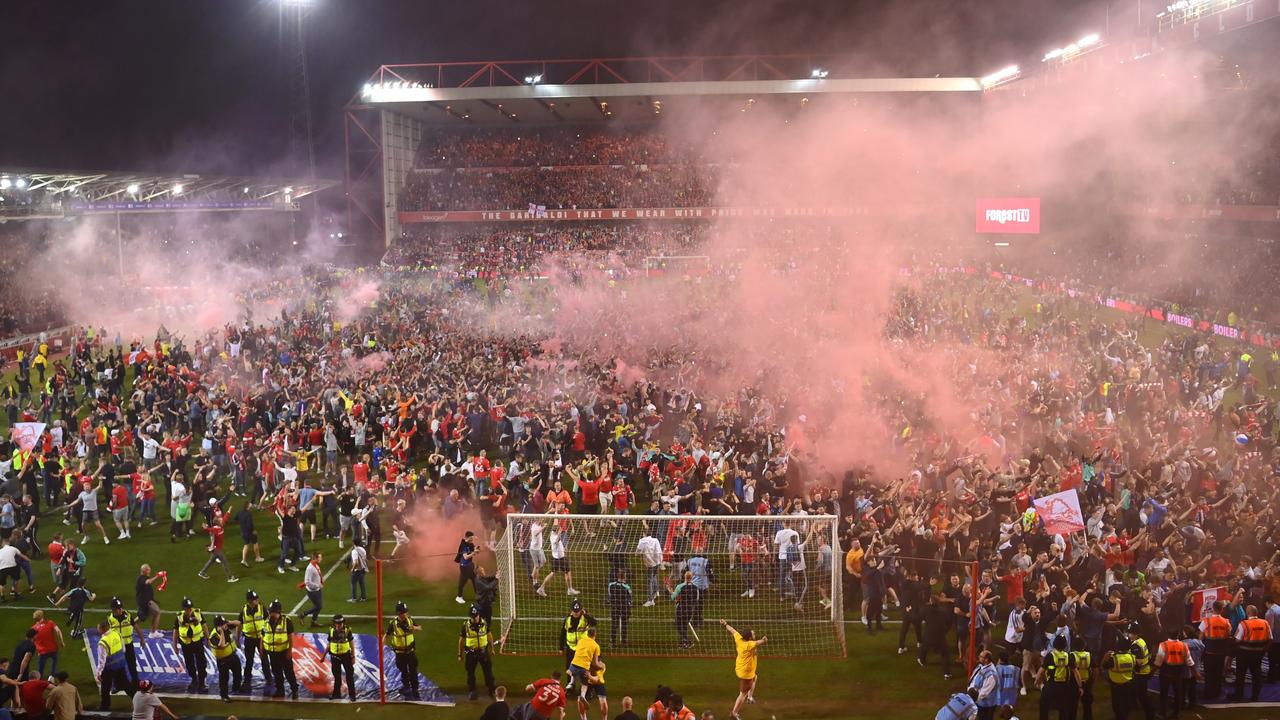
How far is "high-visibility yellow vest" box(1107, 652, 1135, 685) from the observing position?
781cm

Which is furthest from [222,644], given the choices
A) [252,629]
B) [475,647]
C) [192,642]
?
[475,647]

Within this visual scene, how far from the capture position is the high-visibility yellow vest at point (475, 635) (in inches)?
325

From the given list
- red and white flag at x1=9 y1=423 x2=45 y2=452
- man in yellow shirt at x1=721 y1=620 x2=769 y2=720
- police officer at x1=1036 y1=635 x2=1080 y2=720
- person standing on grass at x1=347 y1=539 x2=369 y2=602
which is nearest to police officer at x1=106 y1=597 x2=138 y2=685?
person standing on grass at x1=347 y1=539 x2=369 y2=602

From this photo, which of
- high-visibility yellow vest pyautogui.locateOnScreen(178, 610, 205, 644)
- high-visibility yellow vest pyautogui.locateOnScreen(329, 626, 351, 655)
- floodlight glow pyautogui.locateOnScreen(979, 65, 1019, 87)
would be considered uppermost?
floodlight glow pyautogui.locateOnScreen(979, 65, 1019, 87)

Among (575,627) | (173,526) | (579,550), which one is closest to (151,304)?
(173,526)

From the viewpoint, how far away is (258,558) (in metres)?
11.9

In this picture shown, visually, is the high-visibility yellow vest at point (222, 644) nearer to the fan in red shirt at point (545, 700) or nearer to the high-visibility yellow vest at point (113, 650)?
the high-visibility yellow vest at point (113, 650)

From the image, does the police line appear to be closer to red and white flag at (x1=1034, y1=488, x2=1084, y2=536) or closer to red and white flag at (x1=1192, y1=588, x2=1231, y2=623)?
red and white flag at (x1=1034, y1=488, x2=1084, y2=536)

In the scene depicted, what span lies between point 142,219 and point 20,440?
28.5 metres

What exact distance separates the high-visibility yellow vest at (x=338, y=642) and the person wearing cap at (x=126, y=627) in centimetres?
185

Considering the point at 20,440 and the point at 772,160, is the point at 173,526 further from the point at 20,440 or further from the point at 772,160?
the point at 772,160

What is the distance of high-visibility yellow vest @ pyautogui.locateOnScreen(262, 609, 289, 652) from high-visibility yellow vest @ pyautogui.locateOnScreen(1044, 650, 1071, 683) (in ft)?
22.4

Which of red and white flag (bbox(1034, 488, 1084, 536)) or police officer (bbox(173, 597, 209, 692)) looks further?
red and white flag (bbox(1034, 488, 1084, 536))

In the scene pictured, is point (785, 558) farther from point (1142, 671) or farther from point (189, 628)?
point (189, 628)
